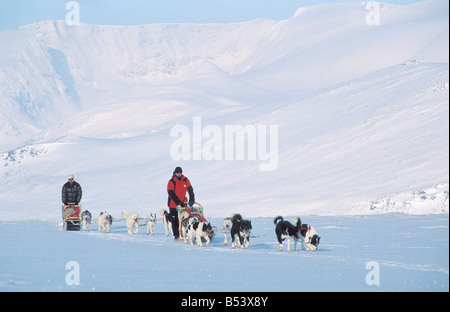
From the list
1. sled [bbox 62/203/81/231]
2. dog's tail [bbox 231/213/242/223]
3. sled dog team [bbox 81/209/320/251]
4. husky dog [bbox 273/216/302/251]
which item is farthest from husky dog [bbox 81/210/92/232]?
husky dog [bbox 273/216/302/251]

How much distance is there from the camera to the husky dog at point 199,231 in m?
13.7

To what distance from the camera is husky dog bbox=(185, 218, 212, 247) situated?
1373 cm

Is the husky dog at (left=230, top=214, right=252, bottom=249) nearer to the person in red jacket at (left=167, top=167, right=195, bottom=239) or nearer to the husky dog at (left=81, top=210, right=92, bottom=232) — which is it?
the person in red jacket at (left=167, top=167, right=195, bottom=239)

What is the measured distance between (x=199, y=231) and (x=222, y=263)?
112 inches

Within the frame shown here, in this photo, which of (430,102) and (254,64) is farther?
(254,64)

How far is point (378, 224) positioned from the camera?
19.6 metres

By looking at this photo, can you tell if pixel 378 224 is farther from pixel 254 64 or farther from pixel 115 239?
pixel 254 64

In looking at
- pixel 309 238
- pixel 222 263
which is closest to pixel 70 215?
pixel 309 238

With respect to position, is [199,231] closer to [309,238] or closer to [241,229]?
[241,229]

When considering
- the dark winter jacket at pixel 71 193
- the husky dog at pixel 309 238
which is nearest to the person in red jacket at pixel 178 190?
the husky dog at pixel 309 238

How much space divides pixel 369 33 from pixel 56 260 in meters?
134

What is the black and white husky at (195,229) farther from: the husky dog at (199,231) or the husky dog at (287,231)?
the husky dog at (287,231)
